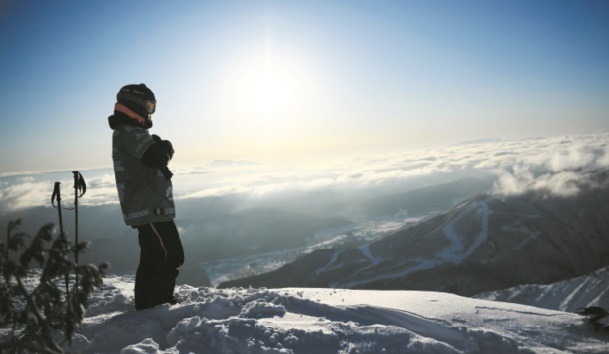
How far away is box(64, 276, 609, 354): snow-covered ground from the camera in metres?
4.62

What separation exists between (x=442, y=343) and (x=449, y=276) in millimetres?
178701

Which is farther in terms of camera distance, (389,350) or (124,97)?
(124,97)

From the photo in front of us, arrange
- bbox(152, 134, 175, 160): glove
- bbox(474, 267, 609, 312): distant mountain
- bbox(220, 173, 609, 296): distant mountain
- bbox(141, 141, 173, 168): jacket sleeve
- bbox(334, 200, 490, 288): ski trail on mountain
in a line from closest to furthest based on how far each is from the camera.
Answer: bbox(141, 141, 173, 168): jacket sleeve → bbox(152, 134, 175, 160): glove → bbox(474, 267, 609, 312): distant mountain → bbox(220, 173, 609, 296): distant mountain → bbox(334, 200, 490, 288): ski trail on mountain

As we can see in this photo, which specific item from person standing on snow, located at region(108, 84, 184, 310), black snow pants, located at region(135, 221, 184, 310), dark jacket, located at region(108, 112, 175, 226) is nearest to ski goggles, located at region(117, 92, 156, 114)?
person standing on snow, located at region(108, 84, 184, 310)

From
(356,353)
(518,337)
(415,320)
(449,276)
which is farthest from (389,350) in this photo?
(449,276)

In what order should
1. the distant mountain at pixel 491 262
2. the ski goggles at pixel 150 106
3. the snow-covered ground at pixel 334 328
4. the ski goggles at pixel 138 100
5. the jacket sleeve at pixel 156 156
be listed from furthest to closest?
the distant mountain at pixel 491 262 < the ski goggles at pixel 150 106 < the ski goggles at pixel 138 100 < the jacket sleeve at pixel 156 156 < the snow-covered ground at pixel 334 328

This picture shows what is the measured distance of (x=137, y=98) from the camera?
6.46 metres

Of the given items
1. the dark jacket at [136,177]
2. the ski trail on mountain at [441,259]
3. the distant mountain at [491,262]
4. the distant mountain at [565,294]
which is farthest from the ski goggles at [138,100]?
the ski trail on mountain at [441,259]

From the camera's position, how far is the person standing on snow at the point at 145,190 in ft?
20.5

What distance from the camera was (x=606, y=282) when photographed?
378 ft

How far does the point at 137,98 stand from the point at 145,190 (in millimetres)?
1723

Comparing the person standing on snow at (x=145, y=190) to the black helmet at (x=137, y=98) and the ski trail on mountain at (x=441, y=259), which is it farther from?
the ski trail on mountain at (x=441, y=259)

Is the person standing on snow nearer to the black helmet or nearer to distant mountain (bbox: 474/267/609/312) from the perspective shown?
the black helmet

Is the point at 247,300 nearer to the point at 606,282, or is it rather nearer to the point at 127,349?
the point at 127,349
